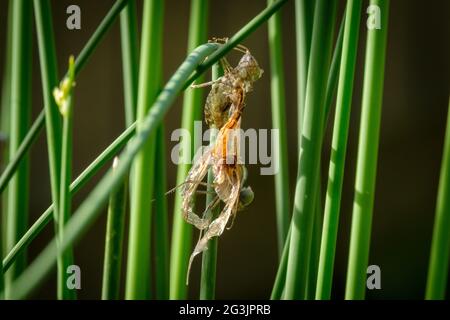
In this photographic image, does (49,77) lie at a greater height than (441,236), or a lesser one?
greater

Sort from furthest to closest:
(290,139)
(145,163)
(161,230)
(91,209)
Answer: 1. (290,139)
2. (161,230)
3. (145,163)
4. (91,209)

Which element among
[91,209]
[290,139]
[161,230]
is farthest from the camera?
[290,139]

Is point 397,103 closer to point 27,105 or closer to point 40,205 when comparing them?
point 40,205

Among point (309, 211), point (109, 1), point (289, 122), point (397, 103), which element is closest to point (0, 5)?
point (109, 1)

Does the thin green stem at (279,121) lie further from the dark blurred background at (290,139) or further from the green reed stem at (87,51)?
the dark blurred background at (290,139)

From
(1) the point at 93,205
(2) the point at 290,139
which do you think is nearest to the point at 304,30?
(1) the point at 93,205

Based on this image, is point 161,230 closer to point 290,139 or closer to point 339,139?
point 339,139

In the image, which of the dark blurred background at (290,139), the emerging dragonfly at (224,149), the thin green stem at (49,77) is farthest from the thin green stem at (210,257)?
the dark blurred background at (290,139)
